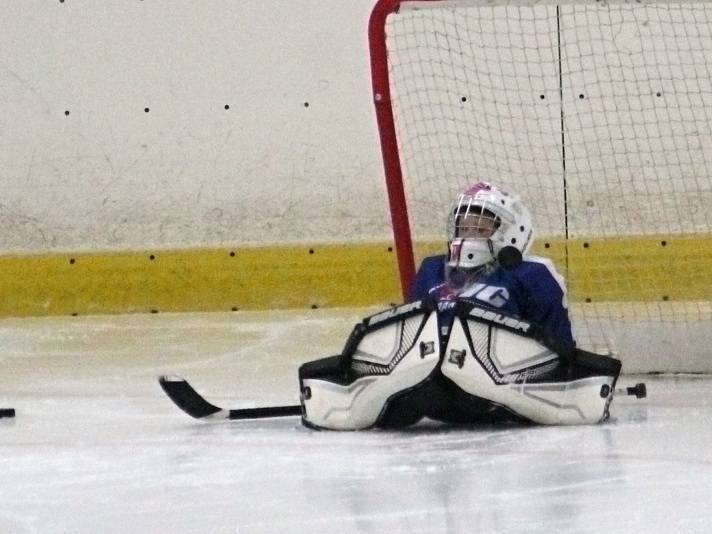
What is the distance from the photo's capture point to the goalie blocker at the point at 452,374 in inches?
135

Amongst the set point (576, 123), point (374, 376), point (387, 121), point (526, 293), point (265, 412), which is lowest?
point (265, 412)

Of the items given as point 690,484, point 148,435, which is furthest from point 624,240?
point 690,484

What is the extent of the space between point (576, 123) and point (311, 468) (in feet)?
12.1

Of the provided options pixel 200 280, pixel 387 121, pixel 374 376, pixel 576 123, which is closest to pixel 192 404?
pixel 374 376

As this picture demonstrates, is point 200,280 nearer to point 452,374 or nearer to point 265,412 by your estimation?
point 265,412

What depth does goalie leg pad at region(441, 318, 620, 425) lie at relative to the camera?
11.3ft

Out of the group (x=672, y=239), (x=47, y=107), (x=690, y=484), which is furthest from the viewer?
(x=47, y=107)

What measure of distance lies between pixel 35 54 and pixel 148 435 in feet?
12.6

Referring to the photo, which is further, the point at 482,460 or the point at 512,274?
the point at 512,274

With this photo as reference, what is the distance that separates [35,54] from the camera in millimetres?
7098

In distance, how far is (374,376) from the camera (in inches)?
138

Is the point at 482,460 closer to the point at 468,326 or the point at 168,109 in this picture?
the point at 468,326

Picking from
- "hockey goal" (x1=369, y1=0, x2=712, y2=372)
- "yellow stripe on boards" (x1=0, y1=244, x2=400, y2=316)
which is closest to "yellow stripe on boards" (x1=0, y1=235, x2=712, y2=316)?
"yellow stripe on boards" (x1=0, y1=244, x2=400, y2=316)

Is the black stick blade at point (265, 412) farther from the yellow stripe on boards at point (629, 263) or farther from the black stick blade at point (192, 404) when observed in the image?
the yellow stripe on boards at point (629, 263)
